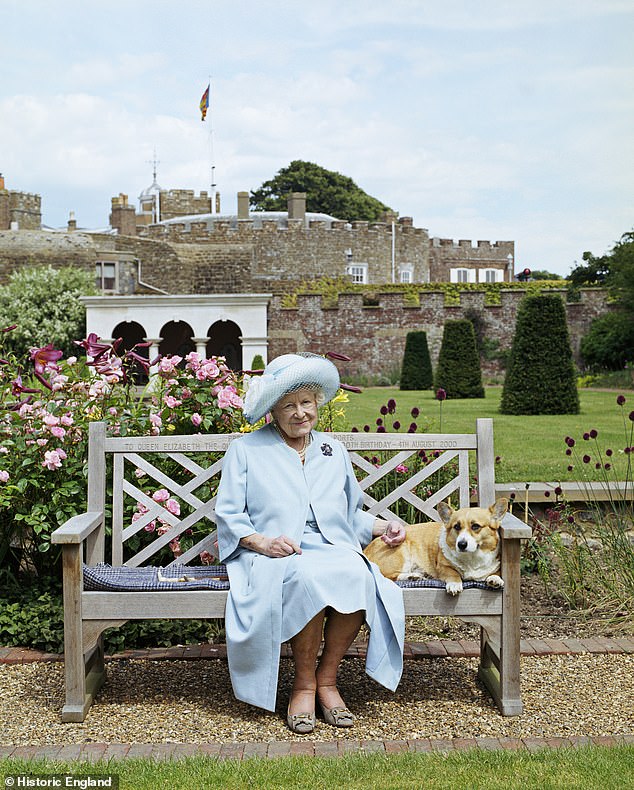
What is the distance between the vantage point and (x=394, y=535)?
3580 millimetres

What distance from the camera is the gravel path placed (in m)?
3.16

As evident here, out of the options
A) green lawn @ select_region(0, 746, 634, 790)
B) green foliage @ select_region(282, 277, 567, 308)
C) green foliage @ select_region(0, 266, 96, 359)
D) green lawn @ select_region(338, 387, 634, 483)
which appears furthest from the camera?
green foliage @ select_region(282, 277, 567, 308)

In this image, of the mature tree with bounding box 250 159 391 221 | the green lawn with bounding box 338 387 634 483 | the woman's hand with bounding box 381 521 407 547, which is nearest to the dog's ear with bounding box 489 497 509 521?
the woman's hand with bounding box 381 521 407 547

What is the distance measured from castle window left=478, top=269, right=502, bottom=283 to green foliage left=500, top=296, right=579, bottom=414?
28409mm

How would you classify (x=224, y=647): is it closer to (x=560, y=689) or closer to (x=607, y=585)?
(x=560, y=689)

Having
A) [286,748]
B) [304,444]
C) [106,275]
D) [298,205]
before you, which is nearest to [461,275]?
[298,205]

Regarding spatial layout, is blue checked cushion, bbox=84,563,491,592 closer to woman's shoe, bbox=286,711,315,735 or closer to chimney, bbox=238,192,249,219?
woman's shoe, bbox=286,711,315,735

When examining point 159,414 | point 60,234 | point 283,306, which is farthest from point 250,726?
point 60,234

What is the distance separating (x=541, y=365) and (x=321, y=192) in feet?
114

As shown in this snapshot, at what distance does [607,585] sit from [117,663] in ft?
7.58

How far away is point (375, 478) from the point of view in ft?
12.8

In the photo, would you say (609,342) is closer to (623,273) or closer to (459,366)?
(623,273)

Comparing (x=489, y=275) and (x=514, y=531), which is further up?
(x=489, y=275)

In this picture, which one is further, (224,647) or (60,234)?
(60,234)
